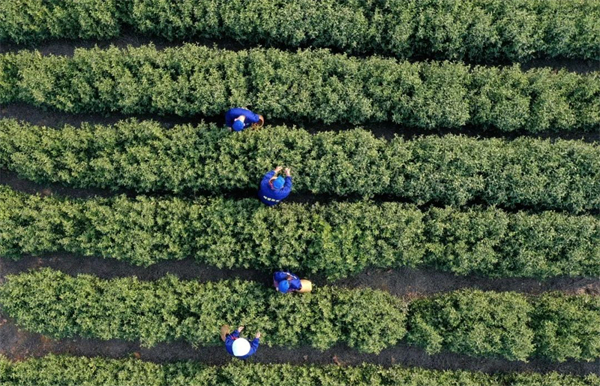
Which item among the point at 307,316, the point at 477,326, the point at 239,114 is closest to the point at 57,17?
the point at 239,114

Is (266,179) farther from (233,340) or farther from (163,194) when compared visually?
(233,340)

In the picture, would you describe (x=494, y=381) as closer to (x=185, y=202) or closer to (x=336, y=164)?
(x=336, y=164)

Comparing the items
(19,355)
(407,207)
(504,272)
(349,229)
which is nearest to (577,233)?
(504,272)

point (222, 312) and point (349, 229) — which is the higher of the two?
point (349, 229)

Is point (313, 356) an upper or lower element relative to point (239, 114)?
lower

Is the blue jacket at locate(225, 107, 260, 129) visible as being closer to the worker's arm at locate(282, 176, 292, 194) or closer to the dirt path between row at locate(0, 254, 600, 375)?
the worker's arm at locate(282, 176, 292, 194)

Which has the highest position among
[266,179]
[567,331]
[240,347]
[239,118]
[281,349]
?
[239,118]

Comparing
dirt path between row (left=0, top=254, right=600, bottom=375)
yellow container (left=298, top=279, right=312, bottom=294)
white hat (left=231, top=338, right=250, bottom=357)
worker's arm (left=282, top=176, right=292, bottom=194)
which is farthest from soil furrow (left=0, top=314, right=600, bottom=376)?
worker's arm (left=282, top=176, right=292, bottom=194)
